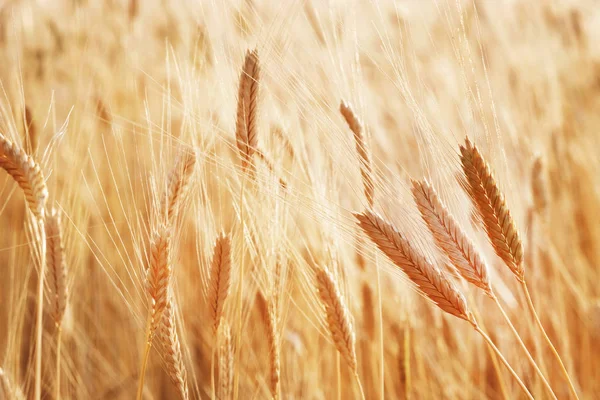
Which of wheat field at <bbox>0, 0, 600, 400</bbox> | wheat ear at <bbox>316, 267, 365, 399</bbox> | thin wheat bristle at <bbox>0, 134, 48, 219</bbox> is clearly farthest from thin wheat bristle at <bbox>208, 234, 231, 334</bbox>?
thin wheat bristle at <bbox>0, 134, 48, 219</bbox>

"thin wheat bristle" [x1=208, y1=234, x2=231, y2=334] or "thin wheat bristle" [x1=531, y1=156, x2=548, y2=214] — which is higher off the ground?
"thin wheat bristle" [x1=531, y1=156, x2=548, y2=214]

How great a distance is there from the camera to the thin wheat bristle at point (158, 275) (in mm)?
710

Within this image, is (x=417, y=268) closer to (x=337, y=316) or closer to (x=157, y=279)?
(x=337, y=316)

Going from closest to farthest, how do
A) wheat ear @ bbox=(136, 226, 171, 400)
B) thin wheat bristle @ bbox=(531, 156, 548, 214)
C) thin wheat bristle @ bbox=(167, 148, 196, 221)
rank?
wheat ear @ bbox=(136, 226, 171, 400)
thin wheat bristle @ bbox=(167, 148, 196, 221)
thin wheat bristle @ bbox=(531, 156, 548, 214)

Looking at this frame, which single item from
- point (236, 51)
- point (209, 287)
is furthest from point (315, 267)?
point (236, 51)

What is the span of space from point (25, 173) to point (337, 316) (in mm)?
444

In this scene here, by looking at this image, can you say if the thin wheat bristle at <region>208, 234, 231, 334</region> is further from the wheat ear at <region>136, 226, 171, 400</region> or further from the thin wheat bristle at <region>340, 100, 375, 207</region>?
the thin wheat bristle at <region>340, 100, 375, 207</region>

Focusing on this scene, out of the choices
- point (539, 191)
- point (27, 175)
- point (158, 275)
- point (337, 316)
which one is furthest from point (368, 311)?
point (27, 175)

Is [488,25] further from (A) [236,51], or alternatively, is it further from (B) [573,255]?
(A) [236,51]

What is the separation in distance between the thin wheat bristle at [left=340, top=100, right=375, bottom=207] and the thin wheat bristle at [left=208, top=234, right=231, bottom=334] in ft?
0.70

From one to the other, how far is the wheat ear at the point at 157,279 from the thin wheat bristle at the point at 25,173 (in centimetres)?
15

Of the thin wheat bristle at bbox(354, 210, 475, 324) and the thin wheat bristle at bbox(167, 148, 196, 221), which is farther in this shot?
the thin wheat bristle at bbox(167, 148, 196, 221)

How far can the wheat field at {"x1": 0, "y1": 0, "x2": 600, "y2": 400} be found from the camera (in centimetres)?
72

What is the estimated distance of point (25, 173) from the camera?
692 mm
